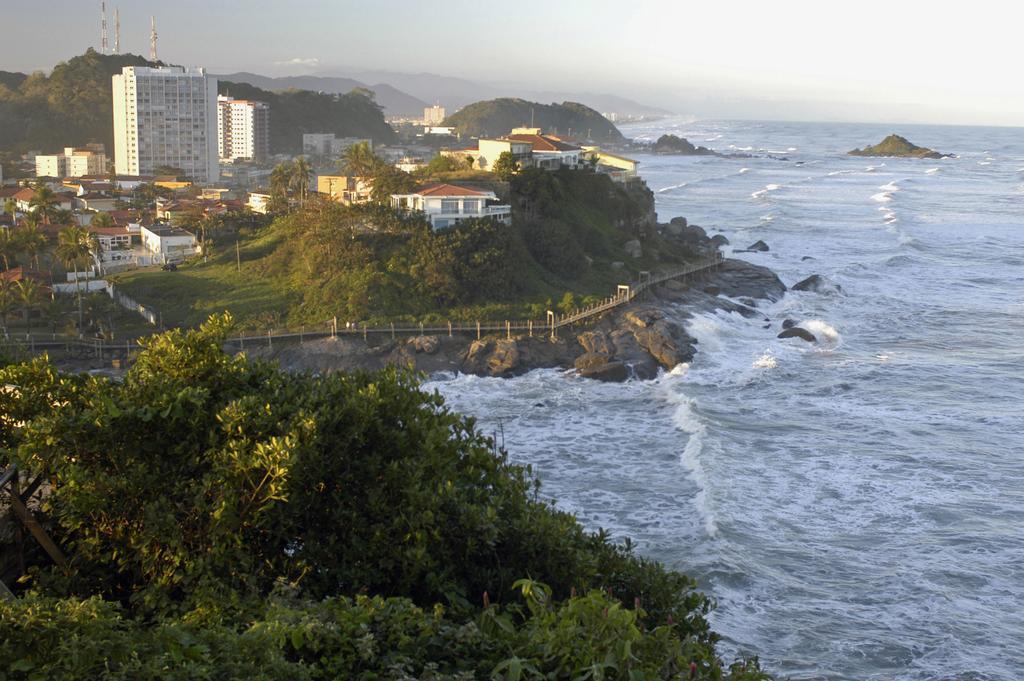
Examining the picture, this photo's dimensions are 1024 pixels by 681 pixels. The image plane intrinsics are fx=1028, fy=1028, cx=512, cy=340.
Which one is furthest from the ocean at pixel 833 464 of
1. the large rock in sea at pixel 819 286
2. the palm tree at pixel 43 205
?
the palm tree at pixel 43 205

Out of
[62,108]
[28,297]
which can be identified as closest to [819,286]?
[28,297]

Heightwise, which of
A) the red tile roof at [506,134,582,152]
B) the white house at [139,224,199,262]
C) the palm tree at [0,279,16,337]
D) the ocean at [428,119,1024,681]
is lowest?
the ocean at [428,119,1024,681]

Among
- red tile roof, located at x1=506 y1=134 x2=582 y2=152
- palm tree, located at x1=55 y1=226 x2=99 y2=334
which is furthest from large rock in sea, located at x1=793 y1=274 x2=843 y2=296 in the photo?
palm tree, located at x1=55 y1=226 x2=99 y2=334

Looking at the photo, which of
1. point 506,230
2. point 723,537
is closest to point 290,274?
point 506,230

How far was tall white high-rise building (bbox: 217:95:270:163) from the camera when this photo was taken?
349ft

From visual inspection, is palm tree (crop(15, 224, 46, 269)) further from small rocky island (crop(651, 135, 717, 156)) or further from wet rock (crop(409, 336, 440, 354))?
small rocky island (crop(651, 135, 717, 156))

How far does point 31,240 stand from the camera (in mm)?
38188

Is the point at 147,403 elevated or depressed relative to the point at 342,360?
elevated

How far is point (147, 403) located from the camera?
9.69 meters

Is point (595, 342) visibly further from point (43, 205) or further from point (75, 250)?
point (43, 205)

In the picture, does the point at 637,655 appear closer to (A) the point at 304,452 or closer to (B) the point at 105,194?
(A) the point at 304,452

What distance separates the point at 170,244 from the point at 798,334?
26.2 metres

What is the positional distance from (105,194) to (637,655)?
6068cm

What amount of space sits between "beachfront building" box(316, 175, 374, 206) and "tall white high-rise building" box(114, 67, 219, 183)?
132 ft
